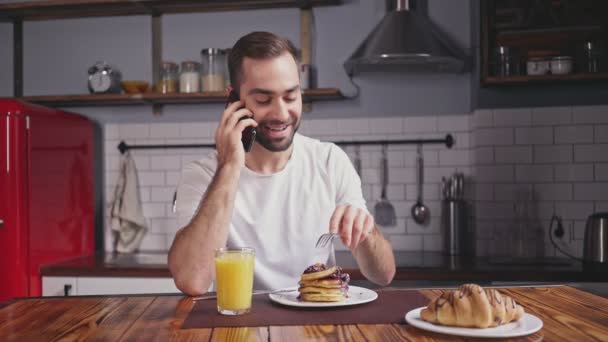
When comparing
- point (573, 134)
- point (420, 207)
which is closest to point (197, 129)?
point (420, 207)

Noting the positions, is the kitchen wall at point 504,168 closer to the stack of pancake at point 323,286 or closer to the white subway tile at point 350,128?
the white subway tile at point 350,128

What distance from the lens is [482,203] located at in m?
3.35

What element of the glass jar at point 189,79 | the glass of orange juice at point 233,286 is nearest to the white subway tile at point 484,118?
the glass jar at point 189,79

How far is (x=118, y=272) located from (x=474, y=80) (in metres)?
2.04

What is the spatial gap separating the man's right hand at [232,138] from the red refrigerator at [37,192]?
163 centimetres

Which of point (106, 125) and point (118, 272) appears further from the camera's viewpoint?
point (106, 125)

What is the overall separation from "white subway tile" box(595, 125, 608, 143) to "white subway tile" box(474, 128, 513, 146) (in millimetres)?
423

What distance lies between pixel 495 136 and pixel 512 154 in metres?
0.13

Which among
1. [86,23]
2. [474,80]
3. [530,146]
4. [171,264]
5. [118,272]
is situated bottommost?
[118,272]

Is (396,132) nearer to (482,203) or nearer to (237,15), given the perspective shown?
(482,203)

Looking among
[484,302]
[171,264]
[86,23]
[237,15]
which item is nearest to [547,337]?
[484,302]

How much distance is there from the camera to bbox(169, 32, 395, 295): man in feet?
5.59

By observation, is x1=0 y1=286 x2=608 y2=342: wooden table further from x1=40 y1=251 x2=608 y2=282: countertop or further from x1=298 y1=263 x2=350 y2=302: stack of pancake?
x1=40 y1=251 x2=608 y2=282: countertop

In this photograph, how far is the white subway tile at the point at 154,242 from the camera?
3.65 m
